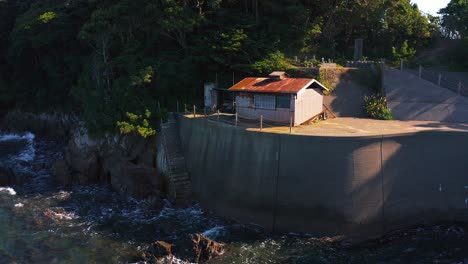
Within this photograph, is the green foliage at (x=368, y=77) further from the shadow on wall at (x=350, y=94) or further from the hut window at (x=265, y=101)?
the hut window at (x=265, y=101)

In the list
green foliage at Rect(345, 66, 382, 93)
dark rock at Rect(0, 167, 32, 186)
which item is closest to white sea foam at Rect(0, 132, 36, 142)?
dark rock at Rect(0, 167, 32, 186)

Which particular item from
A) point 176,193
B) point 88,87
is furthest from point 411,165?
point 88,87

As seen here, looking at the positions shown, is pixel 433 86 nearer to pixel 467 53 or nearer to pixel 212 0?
pixel 467 53

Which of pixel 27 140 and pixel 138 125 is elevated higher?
pixel 138 125

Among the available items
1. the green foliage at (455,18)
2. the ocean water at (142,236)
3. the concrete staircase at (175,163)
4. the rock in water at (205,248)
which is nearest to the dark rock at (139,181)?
the ocean water at (142,236)

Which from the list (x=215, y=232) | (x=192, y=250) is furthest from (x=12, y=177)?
(x=192, y=250)

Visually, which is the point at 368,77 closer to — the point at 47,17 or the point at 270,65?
the point at 270,65

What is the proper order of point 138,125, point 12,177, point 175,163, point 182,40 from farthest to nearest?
point 182,40, point 12,177, point 138,125, point 175,163

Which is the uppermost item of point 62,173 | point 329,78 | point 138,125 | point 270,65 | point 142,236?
point 270,65
